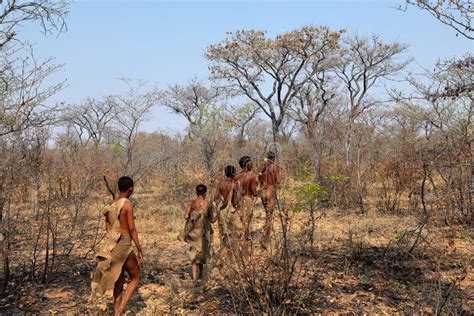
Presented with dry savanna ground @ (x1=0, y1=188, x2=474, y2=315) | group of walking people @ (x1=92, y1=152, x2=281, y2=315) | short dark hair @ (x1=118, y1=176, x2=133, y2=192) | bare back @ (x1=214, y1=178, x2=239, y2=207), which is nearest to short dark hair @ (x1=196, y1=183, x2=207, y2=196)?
group of walking people @ (x1=92, y1=152, x2=281, y2=315)

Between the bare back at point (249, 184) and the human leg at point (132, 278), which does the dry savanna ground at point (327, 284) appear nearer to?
the human leg at point (132, 278)

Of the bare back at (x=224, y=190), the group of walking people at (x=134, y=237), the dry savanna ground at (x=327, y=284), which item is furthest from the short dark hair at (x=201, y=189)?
the dry savanna ground at (x=327, y=284)

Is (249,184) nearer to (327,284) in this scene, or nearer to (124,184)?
(327,284)

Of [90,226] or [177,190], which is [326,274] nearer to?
[90,226]

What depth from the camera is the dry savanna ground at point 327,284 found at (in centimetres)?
426

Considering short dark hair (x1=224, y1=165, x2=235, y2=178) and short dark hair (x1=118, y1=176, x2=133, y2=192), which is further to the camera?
short dark hair (x1=224, y1=165, x2=235, y2=178)

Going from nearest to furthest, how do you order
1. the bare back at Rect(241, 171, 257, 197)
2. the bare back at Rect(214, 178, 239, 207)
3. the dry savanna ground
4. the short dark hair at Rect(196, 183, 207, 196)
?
the dry savanna ground < the short dark hair at Rect(196, 183, 207, 196) < the bare back at Rect(214, 178, 239, 207) < the bare back at Rect(241, 171, 257, 197)

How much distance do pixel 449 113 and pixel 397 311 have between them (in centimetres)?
634

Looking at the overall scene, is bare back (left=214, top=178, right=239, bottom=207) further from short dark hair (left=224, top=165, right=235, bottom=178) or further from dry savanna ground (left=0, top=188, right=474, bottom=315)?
dry savanna ground (left=0, top=188, right=474, bottom=315)

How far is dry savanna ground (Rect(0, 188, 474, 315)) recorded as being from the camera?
14.0ft

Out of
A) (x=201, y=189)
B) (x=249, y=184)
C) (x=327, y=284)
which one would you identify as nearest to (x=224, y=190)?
(x=201, y=189)

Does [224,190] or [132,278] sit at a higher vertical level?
[224,190]

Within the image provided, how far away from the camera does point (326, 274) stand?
17.6 ft

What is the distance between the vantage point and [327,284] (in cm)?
494
